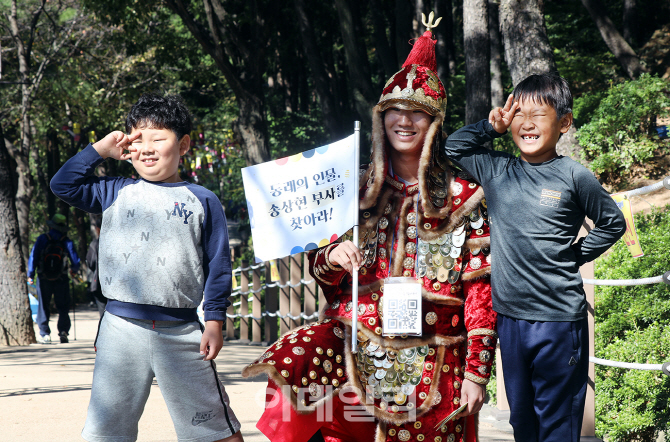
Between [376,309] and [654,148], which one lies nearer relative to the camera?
[376,309]

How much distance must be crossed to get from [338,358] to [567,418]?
3.05 feet

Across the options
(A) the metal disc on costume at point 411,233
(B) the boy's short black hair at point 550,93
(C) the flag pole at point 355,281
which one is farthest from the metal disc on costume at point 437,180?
(B) the boy's short black hair at point 550,93

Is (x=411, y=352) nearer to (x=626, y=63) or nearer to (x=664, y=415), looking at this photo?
(x=664, y=415)

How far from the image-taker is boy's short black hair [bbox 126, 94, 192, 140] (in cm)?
295

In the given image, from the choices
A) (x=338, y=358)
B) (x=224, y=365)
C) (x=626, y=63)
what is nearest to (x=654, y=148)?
(x=626, y=63)

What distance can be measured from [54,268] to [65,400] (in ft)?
17.0

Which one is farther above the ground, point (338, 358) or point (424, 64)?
point (424, 64)

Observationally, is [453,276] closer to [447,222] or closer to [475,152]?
[447,222]

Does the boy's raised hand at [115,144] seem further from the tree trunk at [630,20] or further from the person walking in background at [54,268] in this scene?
the tree trunk at [630,20]

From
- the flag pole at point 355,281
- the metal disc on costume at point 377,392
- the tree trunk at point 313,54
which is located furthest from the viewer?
the tree trunk at point 313,54

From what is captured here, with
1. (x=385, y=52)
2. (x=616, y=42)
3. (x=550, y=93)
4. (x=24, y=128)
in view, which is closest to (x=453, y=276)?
(x=550, y=93)

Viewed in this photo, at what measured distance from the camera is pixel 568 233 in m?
2.67

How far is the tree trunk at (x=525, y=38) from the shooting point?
613 centimetres

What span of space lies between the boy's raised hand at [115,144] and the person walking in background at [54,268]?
784 cm
